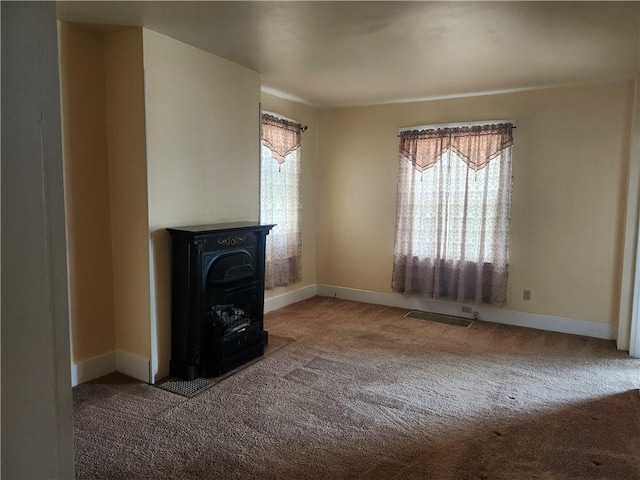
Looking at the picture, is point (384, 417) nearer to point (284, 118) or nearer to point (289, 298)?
point (289, 298)

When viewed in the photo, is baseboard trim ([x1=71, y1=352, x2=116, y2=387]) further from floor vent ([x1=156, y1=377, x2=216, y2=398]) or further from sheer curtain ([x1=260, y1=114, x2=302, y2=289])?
sheer curtain ([x1=260, y1=114, x2=302, y2=289])

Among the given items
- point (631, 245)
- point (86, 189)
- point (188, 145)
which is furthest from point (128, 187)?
point (631, 245)

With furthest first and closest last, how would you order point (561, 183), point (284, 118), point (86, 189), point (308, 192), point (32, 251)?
point (308, 192) → point (284, 118) → point (561, 183) → point (86, 189) → point (32, 251)

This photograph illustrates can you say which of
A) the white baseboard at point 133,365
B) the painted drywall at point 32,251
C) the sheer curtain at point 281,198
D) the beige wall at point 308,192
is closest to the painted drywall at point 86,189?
the white baseboard at point 133,365

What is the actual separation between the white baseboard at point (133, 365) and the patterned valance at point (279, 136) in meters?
2.42

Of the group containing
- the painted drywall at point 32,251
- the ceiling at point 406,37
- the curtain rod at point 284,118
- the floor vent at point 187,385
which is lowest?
the floor vent at point 187,385

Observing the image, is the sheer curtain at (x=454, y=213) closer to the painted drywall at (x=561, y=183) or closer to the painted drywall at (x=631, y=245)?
the painted drywall at (x=561, y=183)

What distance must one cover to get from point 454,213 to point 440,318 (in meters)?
1.18

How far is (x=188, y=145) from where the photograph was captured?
333cm

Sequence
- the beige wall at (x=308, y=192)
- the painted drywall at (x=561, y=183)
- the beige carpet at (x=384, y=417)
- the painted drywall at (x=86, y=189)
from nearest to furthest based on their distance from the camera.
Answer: the beige carpet at (x=384, y=417), the painted drywall at (x=86, y=189), the painted drywall at (x=561, y=183), the beige wall at (x=308, y=192)

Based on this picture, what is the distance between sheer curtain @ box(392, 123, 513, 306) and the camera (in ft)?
15.1

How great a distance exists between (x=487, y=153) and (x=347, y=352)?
8.30 feet

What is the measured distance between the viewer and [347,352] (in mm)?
3867

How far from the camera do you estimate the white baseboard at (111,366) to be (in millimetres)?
Result: 3132
